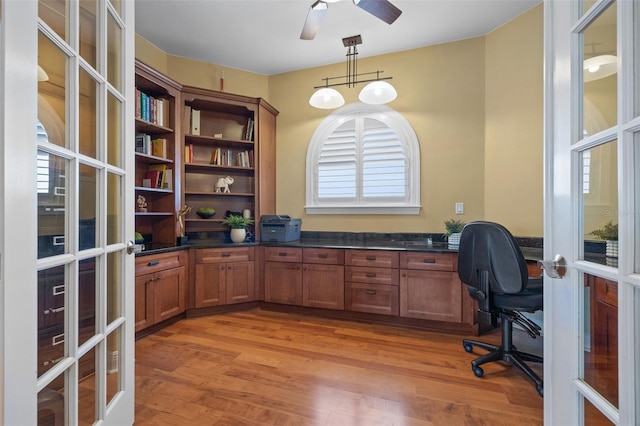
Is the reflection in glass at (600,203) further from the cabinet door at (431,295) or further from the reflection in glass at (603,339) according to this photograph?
the cabinet door at (431,295)

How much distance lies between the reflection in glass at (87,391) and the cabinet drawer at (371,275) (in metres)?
2.11

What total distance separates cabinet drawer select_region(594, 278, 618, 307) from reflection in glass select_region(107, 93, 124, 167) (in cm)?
175

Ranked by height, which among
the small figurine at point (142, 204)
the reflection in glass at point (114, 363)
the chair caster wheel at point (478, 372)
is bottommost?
the chair caster wheel at point (478, 372)

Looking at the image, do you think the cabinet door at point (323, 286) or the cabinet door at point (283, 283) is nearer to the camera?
the cabinet door at point (323, 286)

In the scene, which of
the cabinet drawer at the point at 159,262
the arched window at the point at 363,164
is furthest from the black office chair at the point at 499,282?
the cabinet drawer at the point at 159,262

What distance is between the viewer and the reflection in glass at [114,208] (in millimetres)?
1215

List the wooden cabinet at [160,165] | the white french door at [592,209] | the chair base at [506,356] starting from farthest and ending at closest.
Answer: the wooden cabinet at [160,165], the chair base at [506,356], the white french door at [592,209]

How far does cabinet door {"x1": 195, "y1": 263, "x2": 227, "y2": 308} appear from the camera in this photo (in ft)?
9.67

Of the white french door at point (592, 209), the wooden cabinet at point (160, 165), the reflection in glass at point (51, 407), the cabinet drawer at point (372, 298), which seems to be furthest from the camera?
the wooden cabinet at point (160, 165)

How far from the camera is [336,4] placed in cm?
252

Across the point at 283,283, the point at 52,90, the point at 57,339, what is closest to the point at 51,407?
the point at 57,339

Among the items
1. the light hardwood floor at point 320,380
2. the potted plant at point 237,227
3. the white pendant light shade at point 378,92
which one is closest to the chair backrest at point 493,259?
the light hardwood floor at point 320,380

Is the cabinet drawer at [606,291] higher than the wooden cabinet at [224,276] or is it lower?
higher

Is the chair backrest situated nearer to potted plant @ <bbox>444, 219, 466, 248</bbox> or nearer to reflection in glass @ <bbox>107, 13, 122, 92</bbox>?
potted plant @ <bbox>444, 219, 466, 248</bbox>
